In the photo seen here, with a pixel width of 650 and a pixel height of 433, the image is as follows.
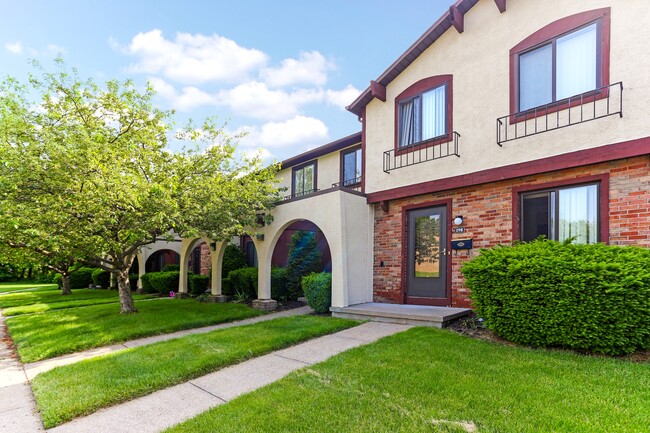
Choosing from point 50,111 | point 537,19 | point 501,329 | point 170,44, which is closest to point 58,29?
point 170,44

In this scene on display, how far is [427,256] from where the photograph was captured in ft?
28.4

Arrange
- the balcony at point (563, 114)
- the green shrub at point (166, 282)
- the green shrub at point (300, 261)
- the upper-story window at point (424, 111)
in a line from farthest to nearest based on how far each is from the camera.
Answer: the green shrub at point (166, 282)
the green shrub at point (300, 261)
the upper-story window at point (424, 111)
the balcony at point (563, 114)

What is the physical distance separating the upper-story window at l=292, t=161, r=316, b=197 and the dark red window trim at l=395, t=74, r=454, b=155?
5727 millimetres

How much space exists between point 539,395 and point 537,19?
274 inches

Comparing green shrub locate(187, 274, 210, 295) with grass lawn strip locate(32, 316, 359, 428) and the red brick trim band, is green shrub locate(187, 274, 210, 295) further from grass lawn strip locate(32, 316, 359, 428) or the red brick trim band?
the red brick trim band

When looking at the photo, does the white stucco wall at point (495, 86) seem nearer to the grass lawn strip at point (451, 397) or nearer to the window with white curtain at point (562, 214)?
the window with white curtain at point (562, 214)

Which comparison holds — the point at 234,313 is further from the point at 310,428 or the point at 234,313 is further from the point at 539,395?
the point at 539,395

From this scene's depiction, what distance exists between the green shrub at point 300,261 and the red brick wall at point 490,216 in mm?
3579

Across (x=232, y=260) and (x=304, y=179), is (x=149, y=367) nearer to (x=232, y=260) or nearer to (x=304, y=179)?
(x=232, y=260)

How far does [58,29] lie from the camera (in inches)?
414

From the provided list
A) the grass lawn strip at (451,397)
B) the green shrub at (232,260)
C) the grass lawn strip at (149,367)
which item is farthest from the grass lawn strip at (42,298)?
the grass lawn strip at (451,397)

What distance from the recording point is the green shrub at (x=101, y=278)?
21719 millimetres

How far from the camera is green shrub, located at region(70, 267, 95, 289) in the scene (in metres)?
22.4

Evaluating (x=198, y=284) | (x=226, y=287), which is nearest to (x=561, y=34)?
(x=226, y=287)
